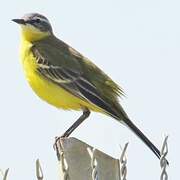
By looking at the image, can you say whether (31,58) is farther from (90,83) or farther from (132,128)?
(132,128)

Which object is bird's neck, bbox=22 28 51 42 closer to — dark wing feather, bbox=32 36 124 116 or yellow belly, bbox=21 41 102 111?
dark wing feather, bbox=32 36 124 116

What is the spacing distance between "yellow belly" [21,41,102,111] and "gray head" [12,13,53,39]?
3.02 feet

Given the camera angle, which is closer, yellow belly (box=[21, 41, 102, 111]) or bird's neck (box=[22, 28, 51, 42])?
yellow belly (box=[21, 41, 102, 111])

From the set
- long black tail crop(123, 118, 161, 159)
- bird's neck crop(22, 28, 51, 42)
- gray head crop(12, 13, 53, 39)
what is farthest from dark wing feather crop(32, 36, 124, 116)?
long black tail crop(123, 118, 161, 159)

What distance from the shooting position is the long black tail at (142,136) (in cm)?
767

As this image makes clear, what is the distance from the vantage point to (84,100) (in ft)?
30.1

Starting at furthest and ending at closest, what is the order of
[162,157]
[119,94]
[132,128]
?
1. [119,94]
2. [132,128]
3. [162,157]

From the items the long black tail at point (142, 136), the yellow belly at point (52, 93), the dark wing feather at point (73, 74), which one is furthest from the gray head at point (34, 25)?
the long black tail at point (142, 136)

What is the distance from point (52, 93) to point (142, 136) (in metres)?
1.74

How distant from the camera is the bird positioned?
29.6ft

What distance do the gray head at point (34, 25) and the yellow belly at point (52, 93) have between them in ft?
3.02

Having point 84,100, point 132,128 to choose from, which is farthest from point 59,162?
point 84,100

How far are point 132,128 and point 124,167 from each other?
3.31 metres

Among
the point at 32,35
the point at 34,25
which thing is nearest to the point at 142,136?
the point at 32,35
